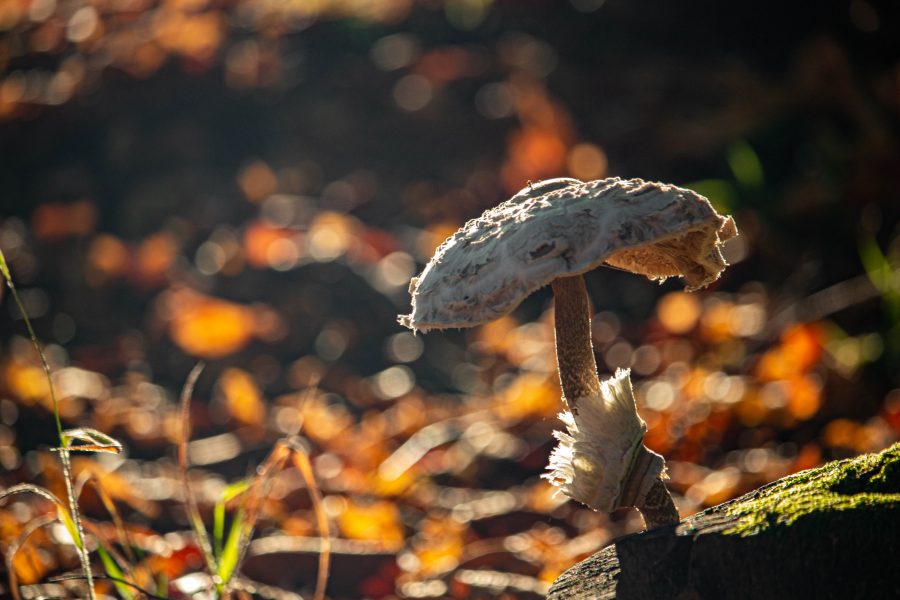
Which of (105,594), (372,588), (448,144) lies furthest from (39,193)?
(372,588)

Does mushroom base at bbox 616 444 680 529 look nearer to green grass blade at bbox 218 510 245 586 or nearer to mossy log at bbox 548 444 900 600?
mossy log at bbox 548 444 900 600

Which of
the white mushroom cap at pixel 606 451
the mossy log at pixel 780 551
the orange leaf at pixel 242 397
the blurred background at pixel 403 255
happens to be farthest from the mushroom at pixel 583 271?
the orange leaf at pixel 242 397

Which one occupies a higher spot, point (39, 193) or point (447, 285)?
point (447, 285)

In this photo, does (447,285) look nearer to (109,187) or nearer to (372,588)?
(372,588)

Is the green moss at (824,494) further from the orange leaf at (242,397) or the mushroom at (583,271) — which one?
the orange leaf at (242,397)

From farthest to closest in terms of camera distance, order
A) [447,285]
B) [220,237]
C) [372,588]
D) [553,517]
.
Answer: [220,237], [553,517], [372,588], [447,285]

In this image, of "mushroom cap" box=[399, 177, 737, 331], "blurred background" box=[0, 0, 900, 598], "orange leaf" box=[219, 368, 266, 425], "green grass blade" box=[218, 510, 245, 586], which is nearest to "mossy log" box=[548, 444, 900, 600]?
"mushroom cap" box=[399, 177, 737, 331]
